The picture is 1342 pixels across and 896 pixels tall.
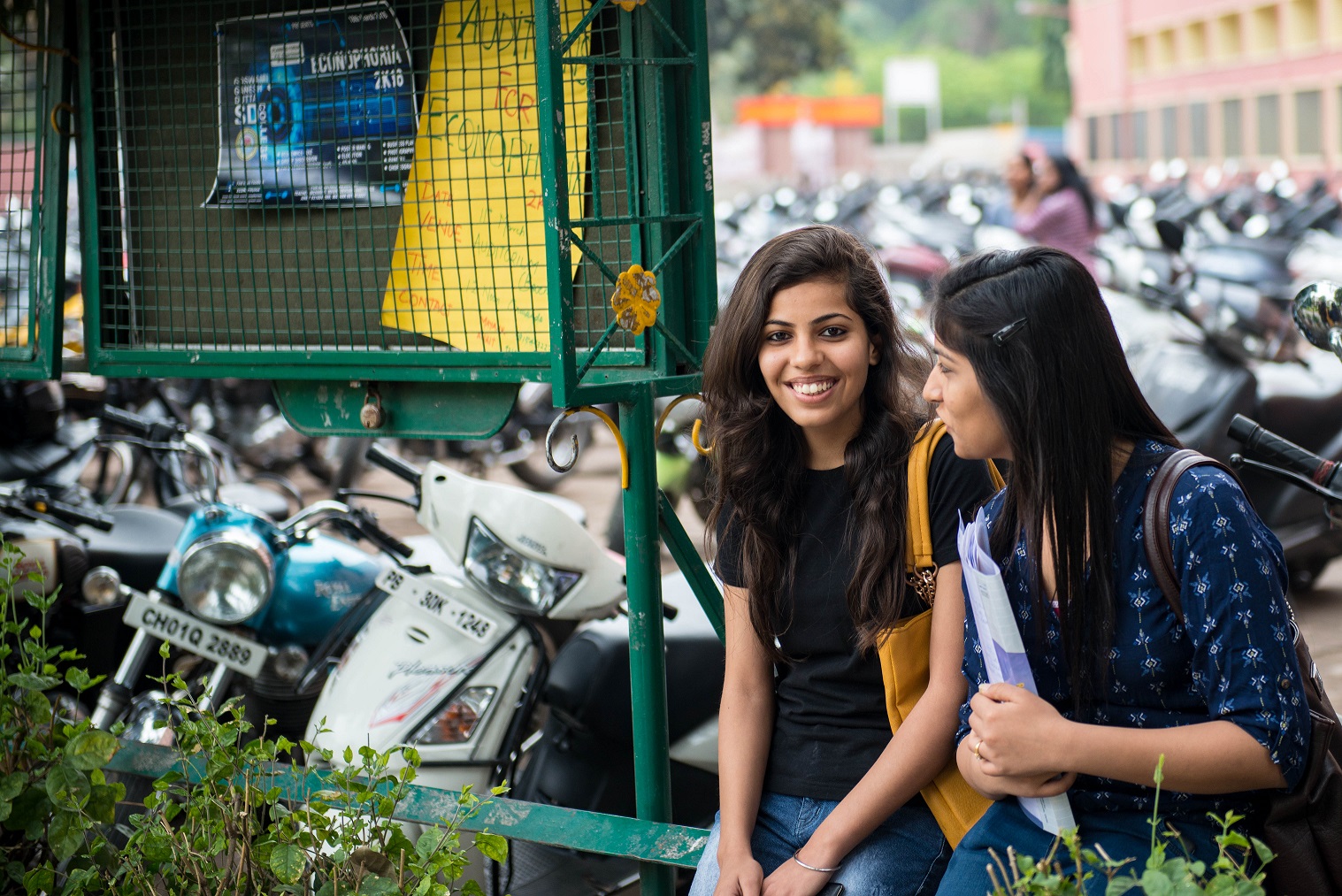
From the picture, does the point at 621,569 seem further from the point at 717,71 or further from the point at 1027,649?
the point at 717,71

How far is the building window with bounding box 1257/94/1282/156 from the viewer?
30.2 meters

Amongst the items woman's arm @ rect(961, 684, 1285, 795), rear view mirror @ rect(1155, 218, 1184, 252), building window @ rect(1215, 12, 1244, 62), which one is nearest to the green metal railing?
woman's arm @ rect(961, 684, 1285, 795)

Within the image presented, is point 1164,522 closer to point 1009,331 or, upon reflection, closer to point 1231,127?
point 1009,331

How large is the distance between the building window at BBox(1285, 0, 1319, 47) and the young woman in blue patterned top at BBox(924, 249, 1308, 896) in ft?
104

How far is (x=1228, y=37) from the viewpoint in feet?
108

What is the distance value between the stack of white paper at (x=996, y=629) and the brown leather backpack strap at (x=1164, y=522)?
7.0 inches

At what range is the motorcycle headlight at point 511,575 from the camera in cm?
266

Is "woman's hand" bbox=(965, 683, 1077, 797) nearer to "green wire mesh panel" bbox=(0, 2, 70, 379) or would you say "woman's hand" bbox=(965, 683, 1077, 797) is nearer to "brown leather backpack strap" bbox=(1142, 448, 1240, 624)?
"brown leather backpack strap" bbox=(1142, 448, 1240, 624)

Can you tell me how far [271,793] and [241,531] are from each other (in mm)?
1116

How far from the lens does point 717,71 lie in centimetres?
6838

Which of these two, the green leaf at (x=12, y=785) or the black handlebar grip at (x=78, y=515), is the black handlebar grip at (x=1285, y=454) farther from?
the black handlebar grip at (x=78, y=515)

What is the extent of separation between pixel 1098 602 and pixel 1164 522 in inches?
4.9

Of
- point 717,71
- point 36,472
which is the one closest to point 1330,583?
point 36,472

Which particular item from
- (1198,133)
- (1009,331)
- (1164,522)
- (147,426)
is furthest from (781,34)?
(1164,522)
